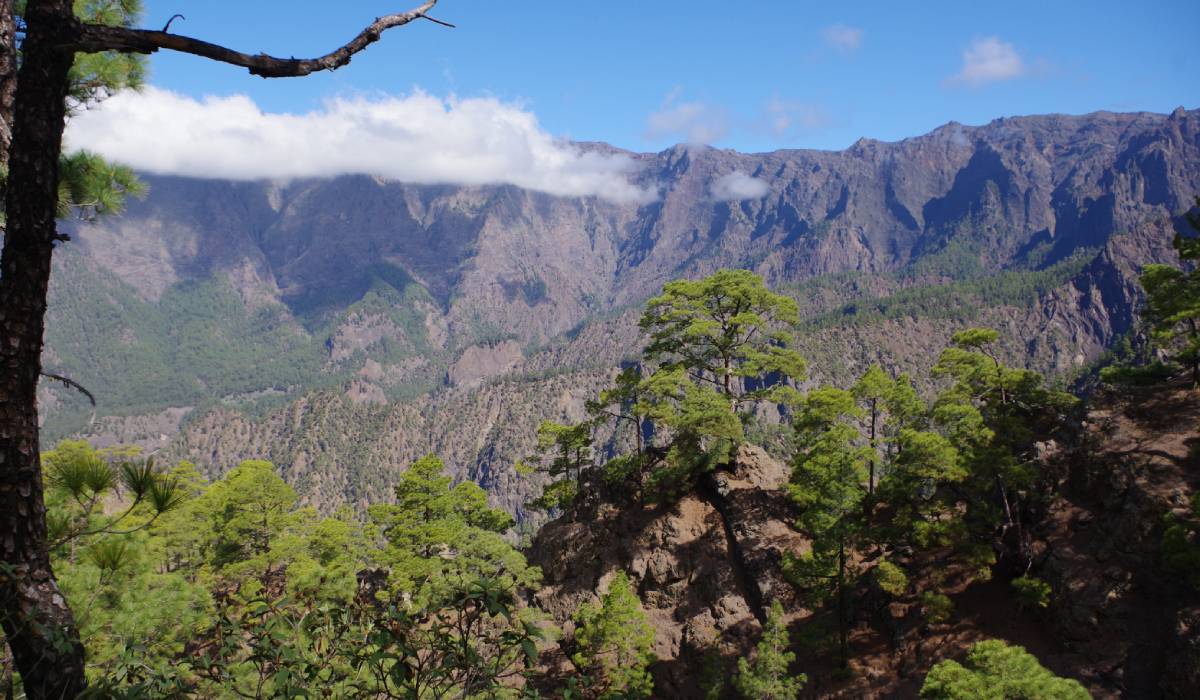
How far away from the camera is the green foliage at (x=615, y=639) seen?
24.1 m

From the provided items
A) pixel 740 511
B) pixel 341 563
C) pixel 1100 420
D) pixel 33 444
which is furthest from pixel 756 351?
pixel 33 444

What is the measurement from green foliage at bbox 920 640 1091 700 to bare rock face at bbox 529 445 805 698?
11.2 m

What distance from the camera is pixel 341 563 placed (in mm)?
29141

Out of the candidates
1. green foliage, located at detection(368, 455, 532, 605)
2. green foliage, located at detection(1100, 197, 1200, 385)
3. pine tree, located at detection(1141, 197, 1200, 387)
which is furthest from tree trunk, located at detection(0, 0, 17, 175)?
pine tree, located at detection(1141, 197, 1200, 387)

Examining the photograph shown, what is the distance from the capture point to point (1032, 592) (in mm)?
21562

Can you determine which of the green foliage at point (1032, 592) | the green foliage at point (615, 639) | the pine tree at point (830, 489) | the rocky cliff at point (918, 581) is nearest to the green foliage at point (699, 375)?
the rocky cliff at point (918, 581)

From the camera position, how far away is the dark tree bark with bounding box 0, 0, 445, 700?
13.0 feet

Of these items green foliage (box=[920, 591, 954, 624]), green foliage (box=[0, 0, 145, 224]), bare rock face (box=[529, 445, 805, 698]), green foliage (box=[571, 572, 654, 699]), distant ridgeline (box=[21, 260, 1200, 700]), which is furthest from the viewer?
bare rock face (box=[529, 445, 805, 698])

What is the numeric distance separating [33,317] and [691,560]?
1115 inches

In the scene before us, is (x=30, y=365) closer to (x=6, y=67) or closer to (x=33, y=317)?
(x=33, y=317)

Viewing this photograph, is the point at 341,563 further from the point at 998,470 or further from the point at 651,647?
the point at 998,470

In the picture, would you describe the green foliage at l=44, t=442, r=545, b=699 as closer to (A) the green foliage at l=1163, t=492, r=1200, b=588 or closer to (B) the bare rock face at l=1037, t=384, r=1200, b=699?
(B) the bare rock face at l=1037, t=384, r=1200, b=699

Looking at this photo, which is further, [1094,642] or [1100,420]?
[1100,420]

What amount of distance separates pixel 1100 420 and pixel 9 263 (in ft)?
103
